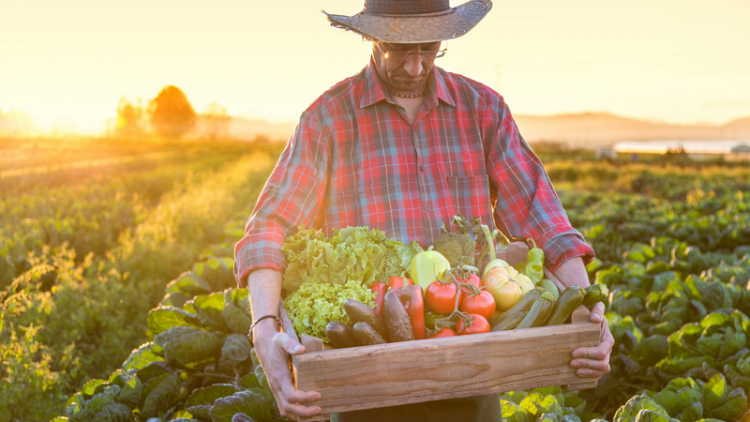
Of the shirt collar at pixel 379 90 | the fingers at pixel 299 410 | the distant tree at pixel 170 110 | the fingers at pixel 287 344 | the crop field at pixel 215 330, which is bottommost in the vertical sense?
the crop field at pixel 215 330

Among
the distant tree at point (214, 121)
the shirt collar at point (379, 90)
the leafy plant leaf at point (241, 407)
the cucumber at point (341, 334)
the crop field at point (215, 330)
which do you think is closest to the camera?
the cucumber at point (341, 334)

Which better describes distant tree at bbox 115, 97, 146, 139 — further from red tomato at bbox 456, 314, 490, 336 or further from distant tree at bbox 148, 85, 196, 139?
red tomato at bbox 456, 314, 490, 336

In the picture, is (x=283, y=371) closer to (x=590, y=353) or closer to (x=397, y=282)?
(x=397, y=282)

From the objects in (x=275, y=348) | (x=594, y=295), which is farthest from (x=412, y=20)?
(x=275, y=348)

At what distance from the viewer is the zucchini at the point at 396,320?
1.90 metres

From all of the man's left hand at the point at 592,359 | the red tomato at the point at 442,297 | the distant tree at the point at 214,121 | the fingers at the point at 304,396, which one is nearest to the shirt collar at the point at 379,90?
the red tomato at the point at 442,297

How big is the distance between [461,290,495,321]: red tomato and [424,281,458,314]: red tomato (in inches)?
1.8

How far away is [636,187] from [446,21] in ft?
74.4

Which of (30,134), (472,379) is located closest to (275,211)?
(472,379)

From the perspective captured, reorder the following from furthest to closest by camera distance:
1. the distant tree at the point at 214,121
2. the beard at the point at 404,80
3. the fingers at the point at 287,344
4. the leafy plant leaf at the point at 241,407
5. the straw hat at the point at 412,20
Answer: the distant tree at the point at 214,121
the leafy plant leaf at the point at 241,407
the beard at the point at 404,80
the straw hat at the point at 412,20
the fingers at the point at 287,344

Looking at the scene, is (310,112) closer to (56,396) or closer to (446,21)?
(446,21)

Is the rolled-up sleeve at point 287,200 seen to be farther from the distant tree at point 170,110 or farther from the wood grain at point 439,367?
the distant tree at point 170,110

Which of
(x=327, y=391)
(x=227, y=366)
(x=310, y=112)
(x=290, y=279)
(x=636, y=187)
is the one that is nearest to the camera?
(x=327, y=391)

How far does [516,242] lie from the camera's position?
8.68 feet
